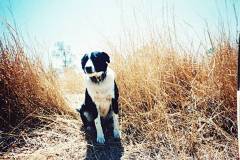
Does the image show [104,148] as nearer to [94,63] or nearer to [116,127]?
[116,127]

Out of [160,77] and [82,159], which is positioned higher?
[160,77]

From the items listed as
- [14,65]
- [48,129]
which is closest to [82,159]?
[48,129]

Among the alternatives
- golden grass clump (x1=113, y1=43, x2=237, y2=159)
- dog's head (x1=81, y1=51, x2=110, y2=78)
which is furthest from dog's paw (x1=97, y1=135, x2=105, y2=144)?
dog's head (x1=81, y1=51, x2=110, y2=78)

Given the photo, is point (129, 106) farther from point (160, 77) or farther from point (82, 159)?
point (82, 159)

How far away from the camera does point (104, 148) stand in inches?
70.2

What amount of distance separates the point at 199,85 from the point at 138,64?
1.34ft

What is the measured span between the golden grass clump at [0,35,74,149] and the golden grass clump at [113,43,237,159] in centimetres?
44

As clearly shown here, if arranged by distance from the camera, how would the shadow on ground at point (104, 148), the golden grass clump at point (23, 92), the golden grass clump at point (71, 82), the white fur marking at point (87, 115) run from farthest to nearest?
the golden grass clump at point (71, 82) < the golden grass clump at point (23, 92) < the white fur marking at point (87, 115) < the shadow on ground at point (104, 148)

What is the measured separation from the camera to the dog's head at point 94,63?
5.84ft

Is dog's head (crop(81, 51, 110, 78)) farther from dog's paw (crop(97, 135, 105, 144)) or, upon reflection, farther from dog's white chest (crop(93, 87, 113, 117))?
dog's paw (crop(97, 135, 105, 144))

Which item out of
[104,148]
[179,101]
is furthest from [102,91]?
[179,101]

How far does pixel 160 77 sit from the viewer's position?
83.0 inches

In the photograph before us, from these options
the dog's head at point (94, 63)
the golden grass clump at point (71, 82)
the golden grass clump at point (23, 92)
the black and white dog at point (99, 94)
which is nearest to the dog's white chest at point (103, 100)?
the black and white dog at point (99, 94)

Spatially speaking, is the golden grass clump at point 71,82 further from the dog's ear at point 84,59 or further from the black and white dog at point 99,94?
the dog's ear at point 84,59
